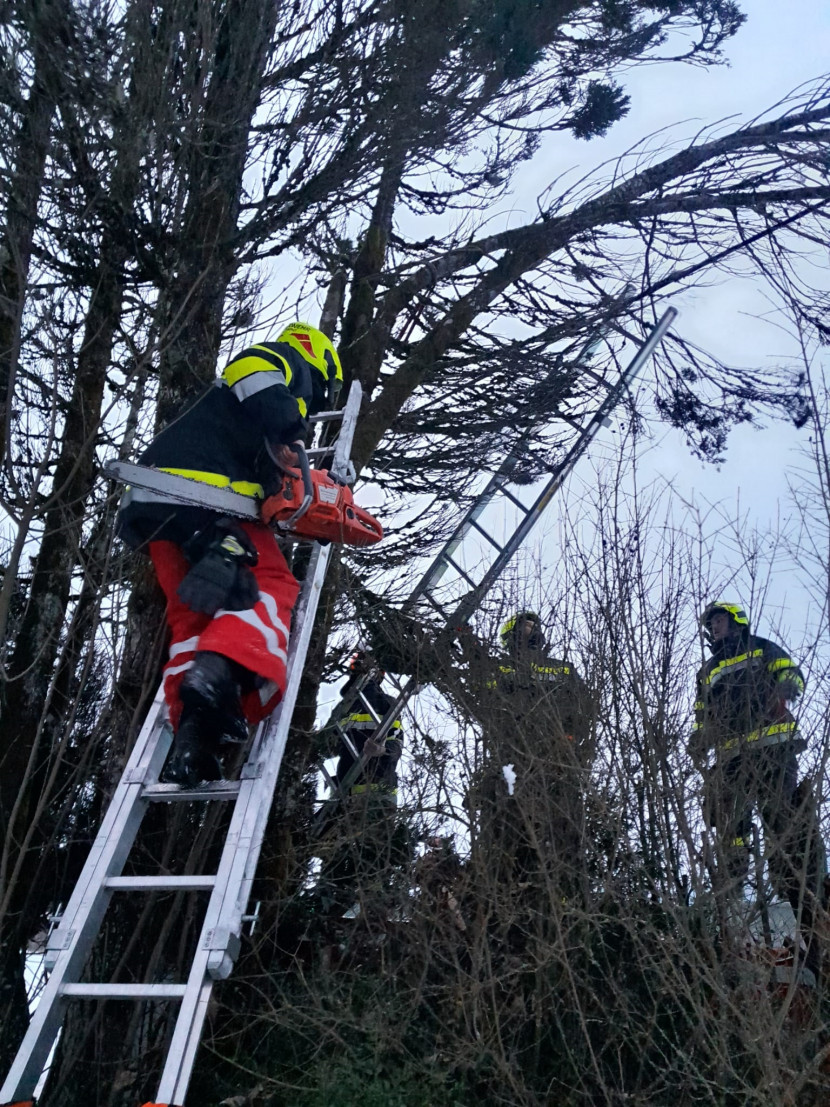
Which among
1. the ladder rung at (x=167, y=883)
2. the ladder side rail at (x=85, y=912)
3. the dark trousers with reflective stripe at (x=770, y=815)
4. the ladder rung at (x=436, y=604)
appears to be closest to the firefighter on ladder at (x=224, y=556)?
the ladder side rail at (x=85, y=912)

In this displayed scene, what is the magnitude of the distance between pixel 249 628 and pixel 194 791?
20.5 inches

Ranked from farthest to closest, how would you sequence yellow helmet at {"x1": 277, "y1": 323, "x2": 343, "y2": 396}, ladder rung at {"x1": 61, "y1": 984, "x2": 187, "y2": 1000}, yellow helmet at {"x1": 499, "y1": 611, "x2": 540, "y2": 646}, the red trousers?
yellow helmet at {"x1": 499, "y1": 611, "x2": 540, "y2": 646} → yellow helmet at {"x1": 277, "y1": 323, "x2": 343, "y2": 396} → the red trousers → ladder rung at {"x1": 61, "y1": 984, "x2": 187, "y2": 1000}

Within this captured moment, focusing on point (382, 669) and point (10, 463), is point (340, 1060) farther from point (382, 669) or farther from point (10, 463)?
point (10, 463)

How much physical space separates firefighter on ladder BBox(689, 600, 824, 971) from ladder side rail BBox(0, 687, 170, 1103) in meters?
1.86

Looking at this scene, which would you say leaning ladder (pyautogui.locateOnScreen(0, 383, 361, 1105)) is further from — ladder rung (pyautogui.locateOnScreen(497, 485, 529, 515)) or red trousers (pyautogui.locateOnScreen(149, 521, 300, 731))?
ladder rung (pyautogui.locateOnScreen(497, 485, 529, 515))

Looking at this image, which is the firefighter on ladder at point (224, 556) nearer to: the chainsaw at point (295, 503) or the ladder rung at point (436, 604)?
the chainsaw at point (295, 503)

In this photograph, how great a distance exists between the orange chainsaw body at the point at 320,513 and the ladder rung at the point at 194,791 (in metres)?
0.87

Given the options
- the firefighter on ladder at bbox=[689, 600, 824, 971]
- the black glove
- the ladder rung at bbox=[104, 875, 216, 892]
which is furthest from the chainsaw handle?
the firefighter on ladder at bbox=[689, 600, 824, 971]

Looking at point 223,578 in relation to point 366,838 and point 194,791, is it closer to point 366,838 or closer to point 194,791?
point 194,791

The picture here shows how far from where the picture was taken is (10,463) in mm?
3521

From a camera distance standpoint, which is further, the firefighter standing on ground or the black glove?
the firefighter standing on ground

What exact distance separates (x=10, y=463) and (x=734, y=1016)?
9.52ft

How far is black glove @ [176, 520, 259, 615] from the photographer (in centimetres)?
328

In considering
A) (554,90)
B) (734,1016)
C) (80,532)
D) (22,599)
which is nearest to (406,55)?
(554,90)
